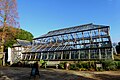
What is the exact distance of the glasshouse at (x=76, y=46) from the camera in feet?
79.7

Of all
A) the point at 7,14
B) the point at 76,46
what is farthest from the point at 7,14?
the point at 76,46

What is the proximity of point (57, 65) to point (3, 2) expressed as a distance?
14703mm

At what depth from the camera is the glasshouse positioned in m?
24.3

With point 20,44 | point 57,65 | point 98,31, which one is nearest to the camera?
point 57,65

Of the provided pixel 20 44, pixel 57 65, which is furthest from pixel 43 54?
pixel 20 44

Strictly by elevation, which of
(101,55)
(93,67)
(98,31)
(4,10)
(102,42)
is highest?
(4,10)

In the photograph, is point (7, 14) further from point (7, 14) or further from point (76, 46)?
point (76, 46)

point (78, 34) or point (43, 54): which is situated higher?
point (78, 34)

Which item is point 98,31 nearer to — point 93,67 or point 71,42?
point 71,42

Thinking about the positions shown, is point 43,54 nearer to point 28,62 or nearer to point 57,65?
point 28,62

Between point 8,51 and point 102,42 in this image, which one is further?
point 8,51

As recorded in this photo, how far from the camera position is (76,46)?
2756cm

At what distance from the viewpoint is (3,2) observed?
2805 centimetres

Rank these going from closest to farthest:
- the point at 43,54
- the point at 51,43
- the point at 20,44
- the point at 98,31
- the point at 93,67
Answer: the point at 93,67 → the point at 98,31 → the point at 43,54 → the point at 51,43 → the point at 20,44
